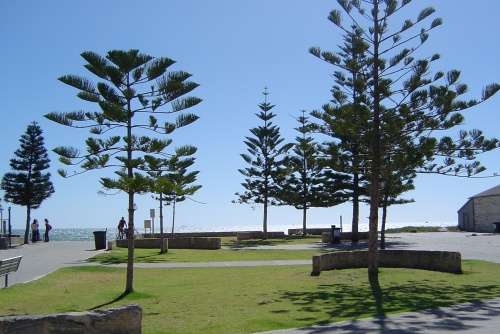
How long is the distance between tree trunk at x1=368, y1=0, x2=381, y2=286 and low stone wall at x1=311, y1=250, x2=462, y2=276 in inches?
55.6

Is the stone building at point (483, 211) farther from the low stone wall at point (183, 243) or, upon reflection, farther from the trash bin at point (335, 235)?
the low stone wall at point (183, 243)

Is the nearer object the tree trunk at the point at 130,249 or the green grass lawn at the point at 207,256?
the tree trunk at the point at 130,249

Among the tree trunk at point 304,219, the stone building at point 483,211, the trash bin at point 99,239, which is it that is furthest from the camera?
the stone building at point 483,211

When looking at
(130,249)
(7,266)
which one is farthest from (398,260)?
(7,266)

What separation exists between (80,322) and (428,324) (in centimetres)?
471

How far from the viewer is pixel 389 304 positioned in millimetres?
10547

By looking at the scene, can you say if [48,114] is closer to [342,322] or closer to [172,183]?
[172,183]

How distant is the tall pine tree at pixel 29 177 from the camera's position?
36.8m

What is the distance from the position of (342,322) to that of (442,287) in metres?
4.79

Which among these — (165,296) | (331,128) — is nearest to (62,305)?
(165,296)

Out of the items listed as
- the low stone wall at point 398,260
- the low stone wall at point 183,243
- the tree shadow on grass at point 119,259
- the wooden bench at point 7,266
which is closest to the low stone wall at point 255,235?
the low stone wall at point 183,243

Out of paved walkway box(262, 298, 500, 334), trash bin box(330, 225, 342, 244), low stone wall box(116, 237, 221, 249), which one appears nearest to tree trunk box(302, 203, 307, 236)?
trash bin box(330, 225, 342, 244)

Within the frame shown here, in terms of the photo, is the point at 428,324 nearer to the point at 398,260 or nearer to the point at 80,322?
the point at 80,322

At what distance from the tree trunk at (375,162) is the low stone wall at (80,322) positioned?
8.49 metres
